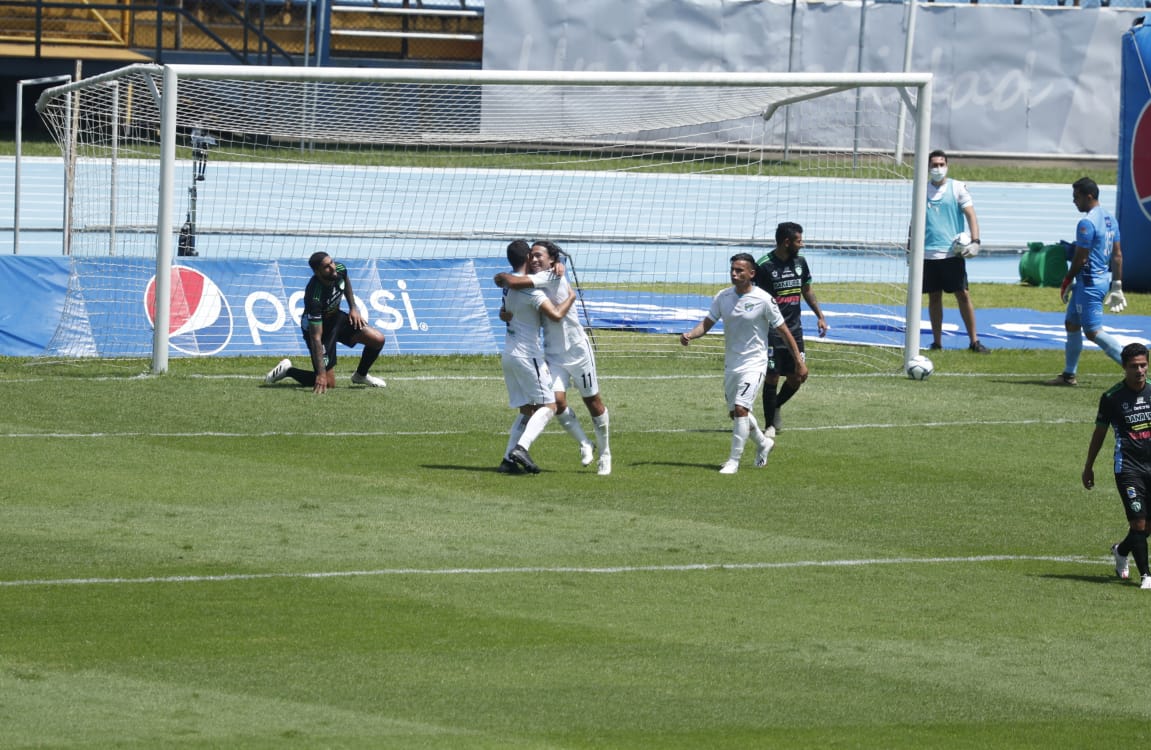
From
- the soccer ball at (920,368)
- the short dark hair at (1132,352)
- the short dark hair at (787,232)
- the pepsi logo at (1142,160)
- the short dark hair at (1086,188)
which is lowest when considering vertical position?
the soccer ball at (920,368)

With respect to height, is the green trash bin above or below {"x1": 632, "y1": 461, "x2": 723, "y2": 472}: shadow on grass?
above

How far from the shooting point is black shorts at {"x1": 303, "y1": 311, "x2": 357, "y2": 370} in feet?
55.9

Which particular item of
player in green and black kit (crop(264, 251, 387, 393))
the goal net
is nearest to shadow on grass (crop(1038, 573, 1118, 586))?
the goal net

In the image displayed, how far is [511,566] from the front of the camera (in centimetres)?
1036

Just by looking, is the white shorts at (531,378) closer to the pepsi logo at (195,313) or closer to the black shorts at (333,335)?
the black shorts at (333,335)

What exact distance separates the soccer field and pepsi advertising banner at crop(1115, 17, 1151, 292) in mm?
10797

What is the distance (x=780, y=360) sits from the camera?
49.3 feet

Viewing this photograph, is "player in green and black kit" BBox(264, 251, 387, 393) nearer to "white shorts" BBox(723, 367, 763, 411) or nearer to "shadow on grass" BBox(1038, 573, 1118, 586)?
"white shorts" BBox(723, 367, 763, 411)

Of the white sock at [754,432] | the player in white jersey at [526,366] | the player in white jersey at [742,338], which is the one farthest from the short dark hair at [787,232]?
the player in white jersey at [526,366]

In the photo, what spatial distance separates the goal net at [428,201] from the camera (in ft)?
61.9

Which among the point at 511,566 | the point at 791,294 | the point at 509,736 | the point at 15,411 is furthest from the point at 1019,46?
the point at 509,736

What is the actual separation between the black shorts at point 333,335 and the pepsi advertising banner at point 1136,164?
1402cm

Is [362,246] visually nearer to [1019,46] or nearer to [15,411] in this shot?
[15,411]

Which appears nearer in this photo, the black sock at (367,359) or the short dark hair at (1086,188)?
the black sock at (367,359)
